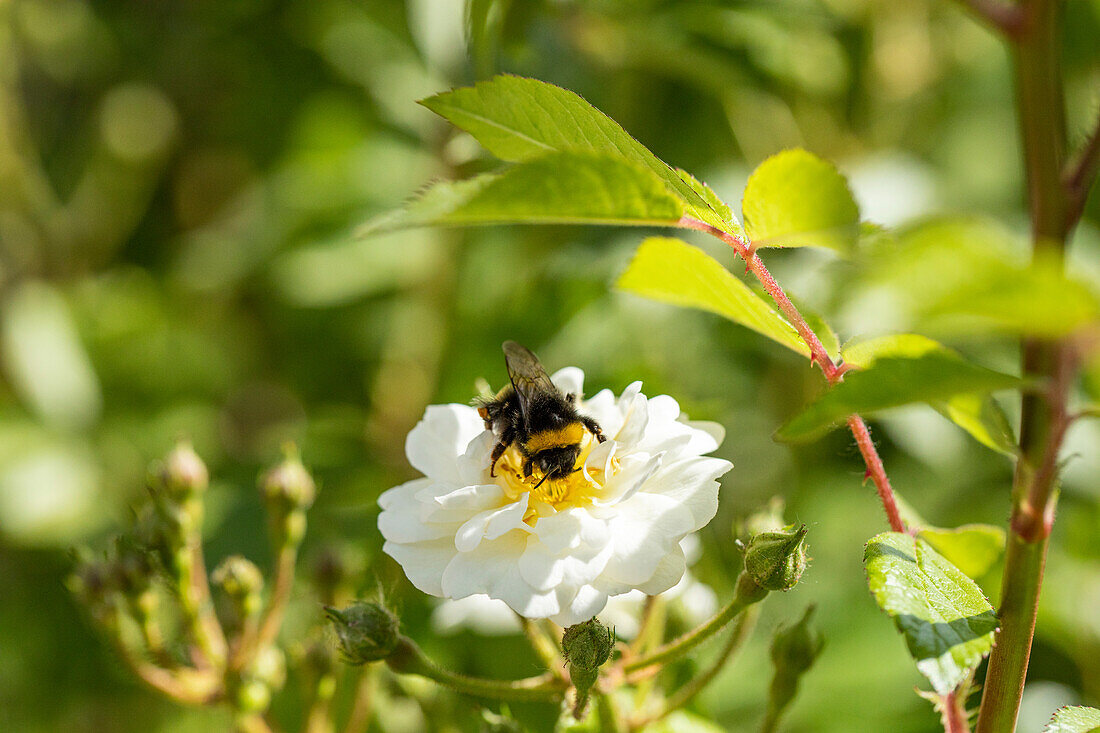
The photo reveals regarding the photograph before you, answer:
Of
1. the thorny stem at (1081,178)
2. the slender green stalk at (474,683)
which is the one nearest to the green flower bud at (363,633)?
the slender green stalk at (474,683)

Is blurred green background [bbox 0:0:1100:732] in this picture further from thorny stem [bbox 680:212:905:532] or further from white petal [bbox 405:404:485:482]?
thorny stem [bbox 680:212:905:532]

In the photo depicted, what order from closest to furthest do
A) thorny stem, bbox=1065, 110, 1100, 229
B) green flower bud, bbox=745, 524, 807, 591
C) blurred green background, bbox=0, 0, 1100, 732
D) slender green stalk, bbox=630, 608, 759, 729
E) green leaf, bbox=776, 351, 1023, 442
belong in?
green leaf, bbox=776, 351, 1023, 442, thorny stem, bbox=1065, 110, 1100, 229, green flower bud, bbox=745, 524, 807, 591, slender green stalk, bbox=630, 608, 759, 729, blurred green background, bbox=0, 0, 1100, 732

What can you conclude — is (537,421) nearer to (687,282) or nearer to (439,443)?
(439,443)

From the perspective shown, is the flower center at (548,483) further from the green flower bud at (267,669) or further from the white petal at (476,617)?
the green flower bud at (267,669)

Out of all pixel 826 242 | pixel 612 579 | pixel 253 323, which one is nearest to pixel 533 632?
Result: pixel 612 579

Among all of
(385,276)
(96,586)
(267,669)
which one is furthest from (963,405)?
(385,276)

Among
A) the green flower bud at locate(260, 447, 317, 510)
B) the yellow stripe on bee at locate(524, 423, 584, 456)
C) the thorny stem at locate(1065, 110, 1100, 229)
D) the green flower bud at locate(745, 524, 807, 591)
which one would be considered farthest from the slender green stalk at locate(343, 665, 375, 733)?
the thorny stem at locate(1065, 110, 1100, 229)

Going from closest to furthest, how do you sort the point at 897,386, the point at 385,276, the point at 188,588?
the point at 897,386
the point at 188,588
the point at 385,276
